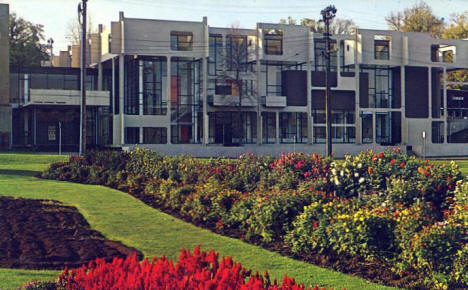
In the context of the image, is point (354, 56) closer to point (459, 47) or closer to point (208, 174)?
point (459, 47)

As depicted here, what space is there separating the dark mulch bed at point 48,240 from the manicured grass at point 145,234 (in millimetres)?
450

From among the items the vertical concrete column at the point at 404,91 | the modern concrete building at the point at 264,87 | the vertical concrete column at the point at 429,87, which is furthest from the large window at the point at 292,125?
the vertical concrete column at the point at 429,87

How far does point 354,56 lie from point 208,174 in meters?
50.2

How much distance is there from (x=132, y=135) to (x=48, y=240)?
4848 centimetres

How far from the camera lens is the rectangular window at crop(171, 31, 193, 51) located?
61.8 meters

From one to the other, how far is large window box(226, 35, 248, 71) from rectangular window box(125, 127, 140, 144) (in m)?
11.0

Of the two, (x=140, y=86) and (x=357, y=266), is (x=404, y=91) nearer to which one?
(x=140, y=86)

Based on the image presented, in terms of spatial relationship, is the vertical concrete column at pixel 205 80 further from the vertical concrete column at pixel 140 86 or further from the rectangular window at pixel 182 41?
the vertical concrete column at pixel 140 86

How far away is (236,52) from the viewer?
64.0 m

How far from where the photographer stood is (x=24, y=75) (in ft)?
218

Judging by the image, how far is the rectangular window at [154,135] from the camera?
61.0 meters

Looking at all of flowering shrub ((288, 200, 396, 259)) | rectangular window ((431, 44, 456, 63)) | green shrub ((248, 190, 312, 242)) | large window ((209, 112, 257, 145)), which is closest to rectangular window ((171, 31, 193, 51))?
large window ((209, 112, 257, 145))

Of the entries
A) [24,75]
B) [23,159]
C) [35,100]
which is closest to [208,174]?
[23,159]

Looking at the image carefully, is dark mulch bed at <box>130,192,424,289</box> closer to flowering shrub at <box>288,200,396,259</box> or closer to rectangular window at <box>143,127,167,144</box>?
flowering shrub at <box>288,200,396,259</box>
